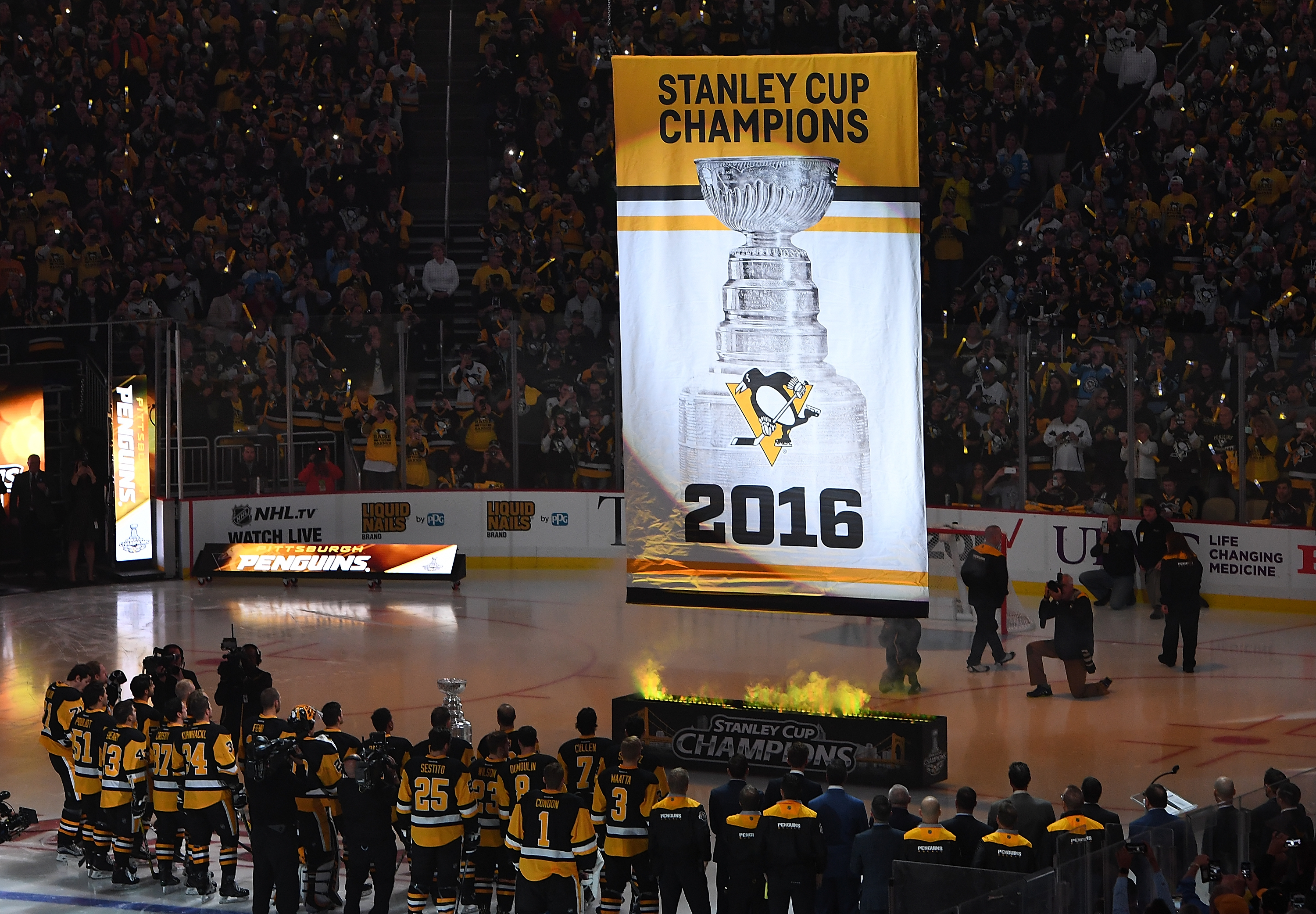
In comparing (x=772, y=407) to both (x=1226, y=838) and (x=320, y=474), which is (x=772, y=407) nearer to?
(x=1226, y=838)

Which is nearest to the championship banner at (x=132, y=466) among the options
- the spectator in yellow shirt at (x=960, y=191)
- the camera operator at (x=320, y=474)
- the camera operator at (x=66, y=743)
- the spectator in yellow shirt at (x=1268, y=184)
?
the camera operator at (x=320, y=474)

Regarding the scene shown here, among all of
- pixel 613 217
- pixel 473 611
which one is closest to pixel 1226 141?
pixel 613 217

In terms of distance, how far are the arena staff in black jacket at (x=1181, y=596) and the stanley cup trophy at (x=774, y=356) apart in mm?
5837

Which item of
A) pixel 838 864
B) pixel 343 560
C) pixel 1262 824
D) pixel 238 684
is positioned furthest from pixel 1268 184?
pixel 838 864

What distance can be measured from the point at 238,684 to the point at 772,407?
465 centimetres

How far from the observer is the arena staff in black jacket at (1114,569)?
1892 centimetres

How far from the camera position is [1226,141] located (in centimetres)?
2309

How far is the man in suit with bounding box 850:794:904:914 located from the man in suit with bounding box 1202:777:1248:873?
1.62 m

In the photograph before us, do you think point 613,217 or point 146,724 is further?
point 613,217

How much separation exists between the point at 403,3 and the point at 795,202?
1808 cm

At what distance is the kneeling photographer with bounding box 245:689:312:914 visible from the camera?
32.6 feet

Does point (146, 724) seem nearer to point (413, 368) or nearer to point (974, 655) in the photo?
point (974, 655)

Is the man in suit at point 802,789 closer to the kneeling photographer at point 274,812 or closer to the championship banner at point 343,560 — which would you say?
the kneeling photographer at point 274,812

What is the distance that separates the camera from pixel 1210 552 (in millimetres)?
19641
